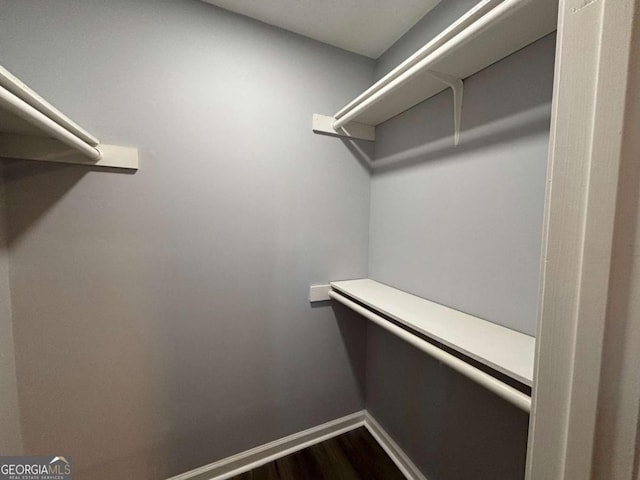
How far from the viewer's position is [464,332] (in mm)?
792

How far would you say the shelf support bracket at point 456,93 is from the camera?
938 millimetres

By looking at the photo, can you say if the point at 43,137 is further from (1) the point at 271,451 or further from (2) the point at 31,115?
(1) the point at 271,451

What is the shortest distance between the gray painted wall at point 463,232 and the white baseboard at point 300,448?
0.07 metres

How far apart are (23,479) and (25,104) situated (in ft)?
4.18

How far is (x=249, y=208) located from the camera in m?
1.22

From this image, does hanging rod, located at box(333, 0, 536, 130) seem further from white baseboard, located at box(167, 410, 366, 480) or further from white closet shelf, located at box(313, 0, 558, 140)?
white baseboard, located at box(167, 410, 366, 480)

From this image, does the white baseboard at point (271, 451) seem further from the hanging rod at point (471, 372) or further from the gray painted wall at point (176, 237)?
the hanging rod at point (471, 372)

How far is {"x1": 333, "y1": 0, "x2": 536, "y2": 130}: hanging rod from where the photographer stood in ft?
1.88

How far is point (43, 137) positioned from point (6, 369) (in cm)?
87

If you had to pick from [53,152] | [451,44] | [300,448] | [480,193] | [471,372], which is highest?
[451,44]

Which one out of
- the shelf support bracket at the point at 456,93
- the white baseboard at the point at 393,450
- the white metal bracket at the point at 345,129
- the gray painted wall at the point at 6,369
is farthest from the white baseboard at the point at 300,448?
the white metal bracket at the point at 345,129

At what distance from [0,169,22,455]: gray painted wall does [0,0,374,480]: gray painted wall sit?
0.08 ft

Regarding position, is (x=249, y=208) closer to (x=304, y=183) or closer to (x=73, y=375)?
(x=304, y=183)

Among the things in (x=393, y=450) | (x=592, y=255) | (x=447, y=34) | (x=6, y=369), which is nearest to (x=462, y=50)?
(x=447, y=34)
